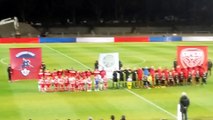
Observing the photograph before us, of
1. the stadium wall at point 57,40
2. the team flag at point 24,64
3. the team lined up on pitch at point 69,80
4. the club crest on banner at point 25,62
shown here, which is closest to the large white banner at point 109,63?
the team lined up on pitch at point 69,80

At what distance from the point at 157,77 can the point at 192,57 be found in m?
3.30

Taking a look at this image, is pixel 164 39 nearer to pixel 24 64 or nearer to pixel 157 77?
pixel 157 77

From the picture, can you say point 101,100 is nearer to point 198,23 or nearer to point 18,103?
point 18,103

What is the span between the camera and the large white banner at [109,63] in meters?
33.5

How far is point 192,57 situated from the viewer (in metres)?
34.6


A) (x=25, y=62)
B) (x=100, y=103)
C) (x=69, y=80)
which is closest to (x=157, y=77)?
(x=69, y=80)

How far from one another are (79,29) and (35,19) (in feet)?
29.4

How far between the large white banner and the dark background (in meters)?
63.8

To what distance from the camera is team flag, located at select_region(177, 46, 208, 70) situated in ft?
113

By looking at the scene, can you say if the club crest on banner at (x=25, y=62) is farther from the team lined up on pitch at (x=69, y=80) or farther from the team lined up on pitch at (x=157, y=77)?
the team lined up on pitch at (x=157, y=77)

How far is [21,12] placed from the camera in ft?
317

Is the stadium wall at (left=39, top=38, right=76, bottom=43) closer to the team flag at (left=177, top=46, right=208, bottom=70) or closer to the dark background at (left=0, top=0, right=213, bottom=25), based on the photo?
the dark background at (left=0, top=0, right=213, bottom=25)

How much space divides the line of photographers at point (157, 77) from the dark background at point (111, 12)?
64.8 metres

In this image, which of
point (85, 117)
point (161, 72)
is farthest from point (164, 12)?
point (85, 117)
